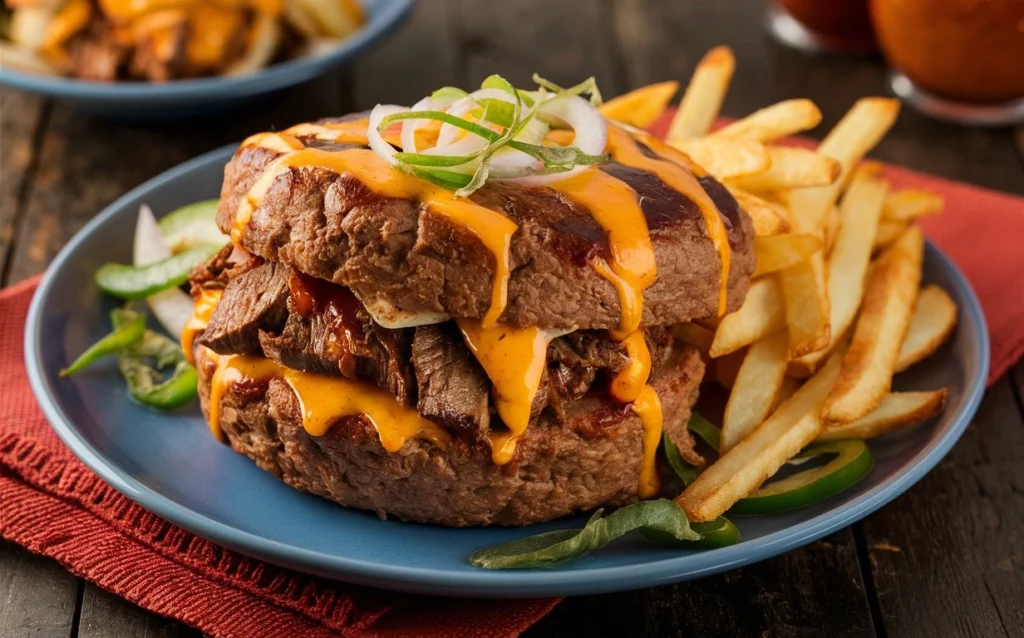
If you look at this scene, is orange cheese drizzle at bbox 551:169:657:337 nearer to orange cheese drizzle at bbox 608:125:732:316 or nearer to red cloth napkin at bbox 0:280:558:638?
orange cheese drizzle at bbox 608:125:732:316

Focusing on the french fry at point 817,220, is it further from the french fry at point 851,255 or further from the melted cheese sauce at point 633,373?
the melted cheese sauce at point 633,373

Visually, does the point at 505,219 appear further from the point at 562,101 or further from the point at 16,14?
the point at 16,14

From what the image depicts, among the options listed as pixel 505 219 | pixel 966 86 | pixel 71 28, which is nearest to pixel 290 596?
pixel 505 219

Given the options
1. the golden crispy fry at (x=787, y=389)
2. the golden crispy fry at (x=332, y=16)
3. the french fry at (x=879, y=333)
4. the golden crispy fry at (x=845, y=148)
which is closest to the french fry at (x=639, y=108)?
the golden crispy fry at (x=845, y=148)

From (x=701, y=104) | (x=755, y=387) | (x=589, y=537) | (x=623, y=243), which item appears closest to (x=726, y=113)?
(x=701, y=104)

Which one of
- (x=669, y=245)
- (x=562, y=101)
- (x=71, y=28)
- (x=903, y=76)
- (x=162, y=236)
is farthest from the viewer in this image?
(x=903, y=76)

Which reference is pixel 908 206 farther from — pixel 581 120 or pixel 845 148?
pixel 581 120

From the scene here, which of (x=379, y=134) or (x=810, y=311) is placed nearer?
(x=379, y=134)

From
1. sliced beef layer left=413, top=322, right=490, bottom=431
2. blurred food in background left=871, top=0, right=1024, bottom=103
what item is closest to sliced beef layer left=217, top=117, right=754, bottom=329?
sliced beef layer left=413, top=322, right=490, bottom=431
